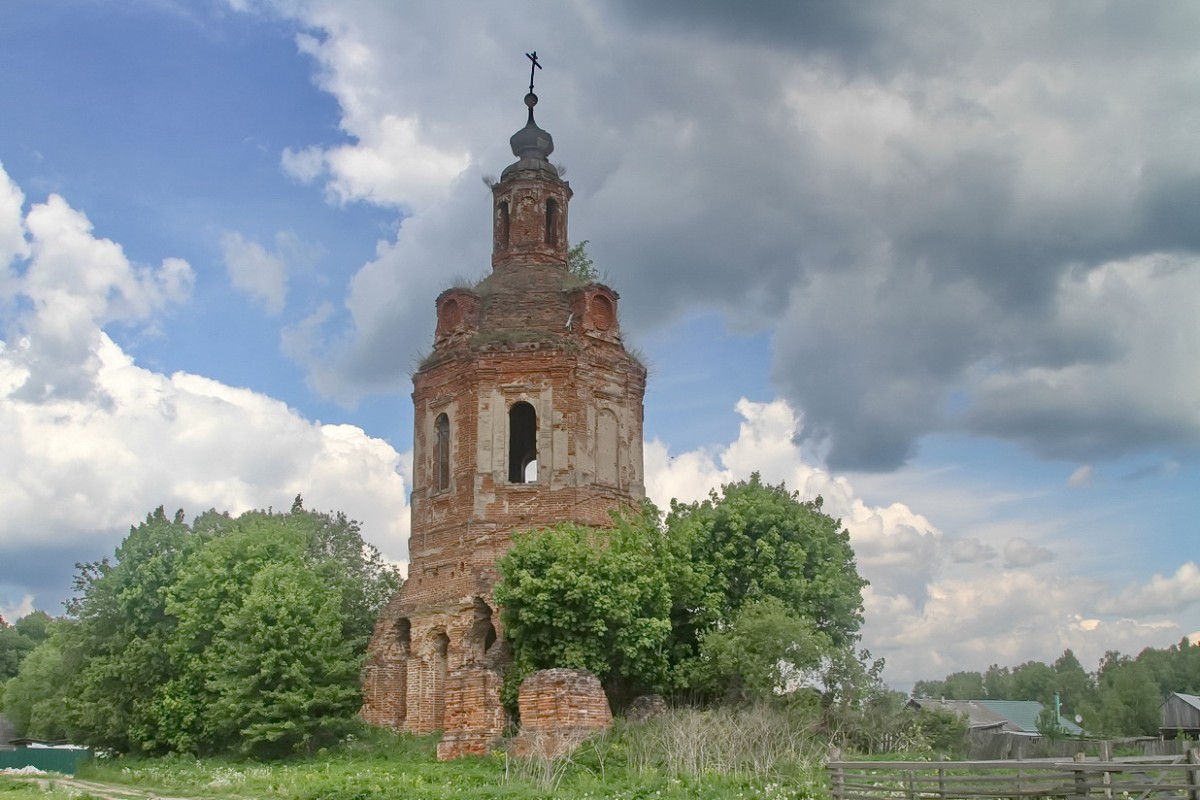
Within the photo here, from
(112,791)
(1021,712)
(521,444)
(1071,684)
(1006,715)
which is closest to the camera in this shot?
(112,791)

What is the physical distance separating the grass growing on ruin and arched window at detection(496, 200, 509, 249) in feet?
39.0

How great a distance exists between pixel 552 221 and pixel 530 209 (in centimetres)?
62

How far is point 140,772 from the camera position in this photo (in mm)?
22516

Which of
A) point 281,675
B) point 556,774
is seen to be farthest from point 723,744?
point 281,675

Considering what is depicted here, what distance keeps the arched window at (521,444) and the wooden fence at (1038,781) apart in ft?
44.8

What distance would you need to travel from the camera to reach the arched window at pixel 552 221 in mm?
28203

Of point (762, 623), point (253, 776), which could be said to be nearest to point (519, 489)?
point (762, 623)

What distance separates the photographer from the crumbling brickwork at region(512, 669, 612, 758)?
19.5 meters

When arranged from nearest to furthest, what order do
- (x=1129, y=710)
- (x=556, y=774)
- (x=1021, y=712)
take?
1. (x=556, y=774)
2. (x=1129, y=710)
3. (x=1021, y=712)

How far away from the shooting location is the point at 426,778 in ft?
59.3

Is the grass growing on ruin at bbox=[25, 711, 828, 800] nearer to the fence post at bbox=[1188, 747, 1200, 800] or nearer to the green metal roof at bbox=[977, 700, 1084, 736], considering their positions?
the fence post at bbox=[1188, 747, 1200, 800]

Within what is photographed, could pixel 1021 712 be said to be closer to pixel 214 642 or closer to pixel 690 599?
pixel 690 599

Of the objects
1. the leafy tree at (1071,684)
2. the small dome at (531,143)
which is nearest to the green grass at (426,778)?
the small dome at (531,143)

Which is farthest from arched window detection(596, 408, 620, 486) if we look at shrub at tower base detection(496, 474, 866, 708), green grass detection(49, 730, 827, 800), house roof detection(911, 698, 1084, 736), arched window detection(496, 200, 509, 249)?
house roof detection(911, 698, 1084, 736)
